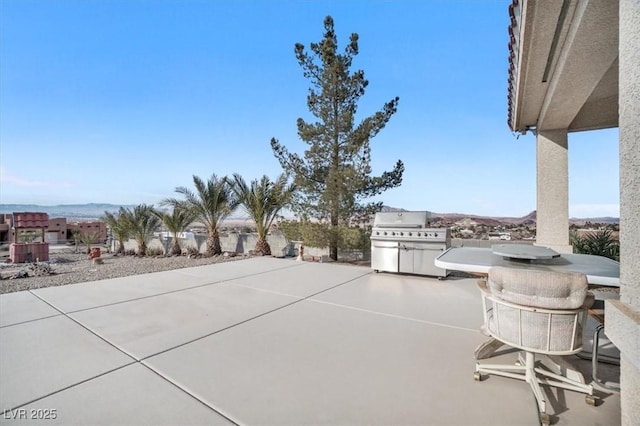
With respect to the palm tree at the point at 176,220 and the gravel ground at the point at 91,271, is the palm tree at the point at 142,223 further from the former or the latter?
the gravel ground at the point at 91,271

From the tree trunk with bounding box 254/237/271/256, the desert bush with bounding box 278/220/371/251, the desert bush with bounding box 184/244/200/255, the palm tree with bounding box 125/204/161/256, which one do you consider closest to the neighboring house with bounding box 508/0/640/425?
the desert bush with bounding box 278/220/371/251

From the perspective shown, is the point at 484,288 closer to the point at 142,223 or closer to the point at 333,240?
the point at 333,240

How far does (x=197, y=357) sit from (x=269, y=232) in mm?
8245

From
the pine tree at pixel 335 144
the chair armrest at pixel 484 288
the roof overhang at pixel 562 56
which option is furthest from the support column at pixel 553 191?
the chair armrest at pixel 484 288

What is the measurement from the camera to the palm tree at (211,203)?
431 inches

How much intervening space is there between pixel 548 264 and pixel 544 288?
78 cm

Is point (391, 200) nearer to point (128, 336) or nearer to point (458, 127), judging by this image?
point (458, 127)

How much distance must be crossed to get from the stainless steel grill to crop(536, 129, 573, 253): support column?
73.5 inches

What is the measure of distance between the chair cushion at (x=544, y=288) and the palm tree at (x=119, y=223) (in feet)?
54.3

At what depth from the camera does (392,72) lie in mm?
8625

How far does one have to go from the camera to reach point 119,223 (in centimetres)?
1458

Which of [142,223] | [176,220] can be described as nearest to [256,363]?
[176,220]

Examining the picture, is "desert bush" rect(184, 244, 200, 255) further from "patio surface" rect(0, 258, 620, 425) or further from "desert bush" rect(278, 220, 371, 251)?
"patio surface" rect(0, 258, 620, 425)

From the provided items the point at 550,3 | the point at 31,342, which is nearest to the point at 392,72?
the point at 550,3
